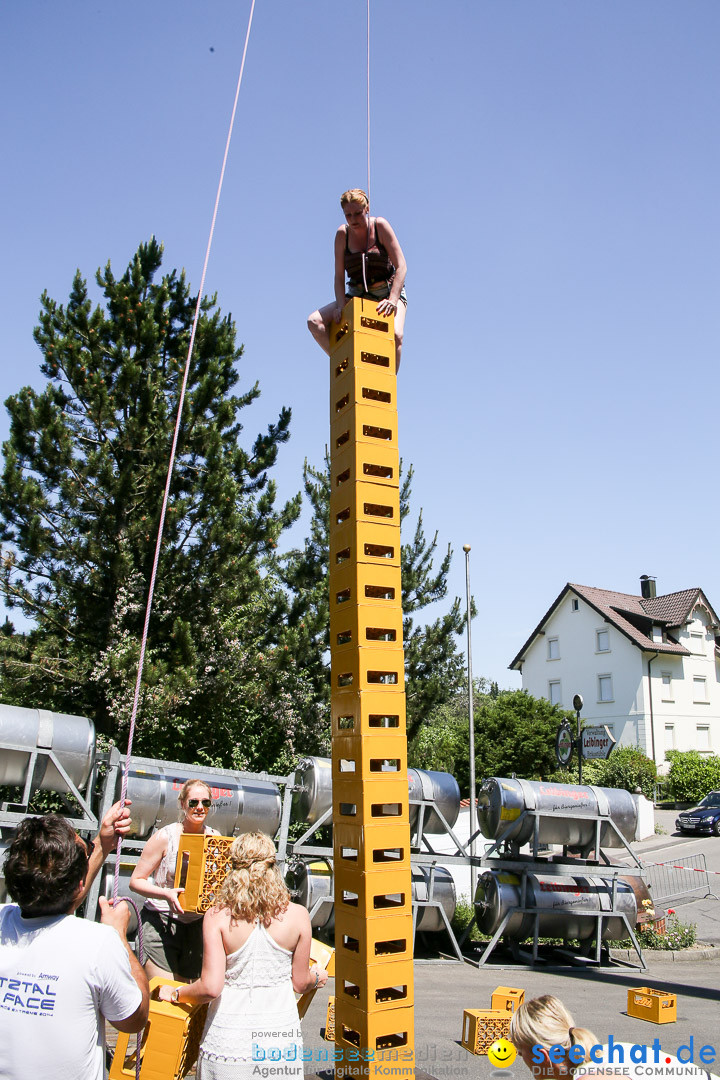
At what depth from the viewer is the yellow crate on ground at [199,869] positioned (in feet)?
15.0

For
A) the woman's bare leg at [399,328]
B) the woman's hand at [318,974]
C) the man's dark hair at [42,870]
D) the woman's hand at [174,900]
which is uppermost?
the woman's bare leg at [399,328]

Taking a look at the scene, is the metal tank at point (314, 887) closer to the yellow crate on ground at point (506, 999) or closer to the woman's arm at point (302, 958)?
the yellow crate on ground at point (506, 999)

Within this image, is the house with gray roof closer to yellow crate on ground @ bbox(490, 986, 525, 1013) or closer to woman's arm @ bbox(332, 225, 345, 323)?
yellow crate on ground @ bbox(490, 986, 525, 1013)

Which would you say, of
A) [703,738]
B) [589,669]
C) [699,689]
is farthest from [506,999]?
[699,689]

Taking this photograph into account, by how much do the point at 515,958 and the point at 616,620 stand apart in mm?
31394

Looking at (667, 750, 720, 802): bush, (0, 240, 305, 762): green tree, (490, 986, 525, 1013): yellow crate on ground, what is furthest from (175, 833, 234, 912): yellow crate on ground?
(667, 750, 720, 802): bush

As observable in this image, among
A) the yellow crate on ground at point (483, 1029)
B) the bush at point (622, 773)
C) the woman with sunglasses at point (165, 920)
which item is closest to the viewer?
the woman with sunglasses at point (165, 920)

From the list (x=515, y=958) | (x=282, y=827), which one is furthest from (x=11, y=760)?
(x=515, y=958)

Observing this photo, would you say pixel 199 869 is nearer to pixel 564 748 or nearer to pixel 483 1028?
pixel 483 1028

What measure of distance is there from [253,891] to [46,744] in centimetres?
716

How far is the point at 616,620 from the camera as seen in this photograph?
41.3m

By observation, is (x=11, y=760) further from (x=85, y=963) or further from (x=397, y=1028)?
(x=85, y=963)

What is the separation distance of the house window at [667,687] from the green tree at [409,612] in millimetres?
20596

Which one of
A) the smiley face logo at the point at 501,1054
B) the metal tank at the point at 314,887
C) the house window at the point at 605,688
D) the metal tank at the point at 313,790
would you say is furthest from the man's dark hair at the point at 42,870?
the house window at the point at 605,688
